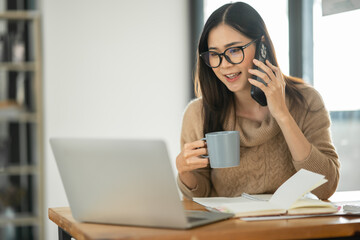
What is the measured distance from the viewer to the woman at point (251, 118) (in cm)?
154

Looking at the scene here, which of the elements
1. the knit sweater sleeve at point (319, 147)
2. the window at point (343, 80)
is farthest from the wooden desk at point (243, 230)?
the window at point (343, 80)

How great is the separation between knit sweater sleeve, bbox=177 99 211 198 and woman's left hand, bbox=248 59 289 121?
0.33 meters

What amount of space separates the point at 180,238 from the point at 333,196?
0.76 meters

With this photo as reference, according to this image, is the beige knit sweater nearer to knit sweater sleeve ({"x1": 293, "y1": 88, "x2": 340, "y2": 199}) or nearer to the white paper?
knit sweater sleeve ({"x1": 293, "y1": 88, "x2": 340, "y2": 199})

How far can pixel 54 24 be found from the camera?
3557mm

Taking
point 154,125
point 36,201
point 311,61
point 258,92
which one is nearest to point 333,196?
point 258,92

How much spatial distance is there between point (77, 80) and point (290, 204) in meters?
2.64

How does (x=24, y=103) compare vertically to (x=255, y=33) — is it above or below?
below

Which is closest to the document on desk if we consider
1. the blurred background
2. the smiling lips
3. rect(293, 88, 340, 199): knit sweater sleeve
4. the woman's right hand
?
the woman's right hand

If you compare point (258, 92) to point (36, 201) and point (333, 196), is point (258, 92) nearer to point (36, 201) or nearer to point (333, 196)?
point (333, 196)

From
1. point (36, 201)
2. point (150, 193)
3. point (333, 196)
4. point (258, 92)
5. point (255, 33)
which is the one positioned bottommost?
point (36, 201)

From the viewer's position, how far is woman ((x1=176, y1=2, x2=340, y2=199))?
1545 mm

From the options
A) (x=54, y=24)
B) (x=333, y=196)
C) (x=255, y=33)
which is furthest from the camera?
(x=54, y=24)

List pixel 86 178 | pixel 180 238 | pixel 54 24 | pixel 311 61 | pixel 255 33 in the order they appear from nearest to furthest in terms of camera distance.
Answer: pixel 180 238
pixel 86 178
pixel 255 33
pixel 311 61
pixel 54 24
